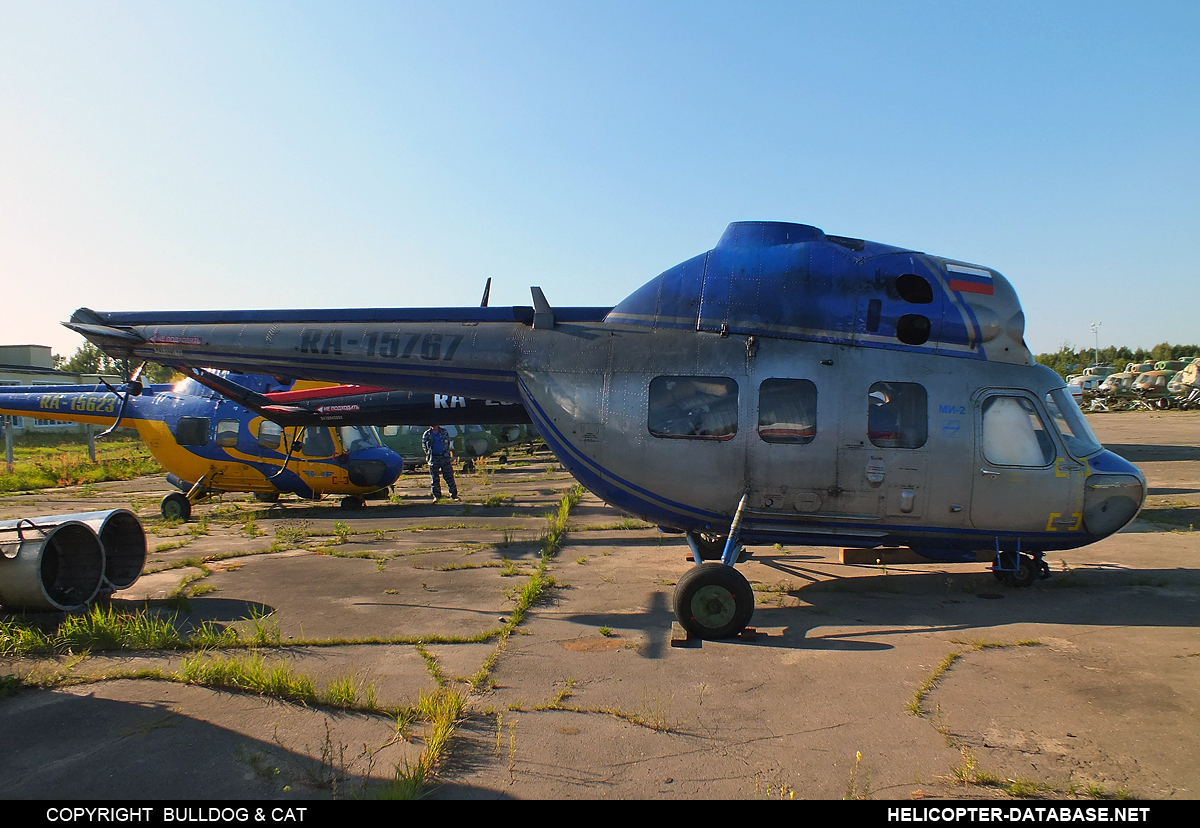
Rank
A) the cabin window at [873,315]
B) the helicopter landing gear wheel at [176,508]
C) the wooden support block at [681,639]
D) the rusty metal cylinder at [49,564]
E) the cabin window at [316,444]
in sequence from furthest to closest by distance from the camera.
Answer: the cabin window at [316,444] → the helicopter landing gear wheel at [176,508] → the cabin window at [873,315] → the rusty metal cylinder at [49,564] → the wooden support block at [681,639]

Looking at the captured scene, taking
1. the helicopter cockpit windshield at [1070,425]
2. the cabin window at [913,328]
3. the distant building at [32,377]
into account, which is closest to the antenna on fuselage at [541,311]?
the cabin window at [913,328]

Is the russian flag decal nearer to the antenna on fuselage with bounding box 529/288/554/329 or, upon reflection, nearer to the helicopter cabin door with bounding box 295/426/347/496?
the antenna on fuselage with bounding box 529/288/554/329

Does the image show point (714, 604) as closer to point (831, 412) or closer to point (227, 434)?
point (831, 412)

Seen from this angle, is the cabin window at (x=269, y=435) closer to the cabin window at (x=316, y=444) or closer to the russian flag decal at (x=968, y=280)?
the cabin window at (x=316, y=444)

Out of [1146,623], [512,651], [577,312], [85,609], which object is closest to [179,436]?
[85,609]

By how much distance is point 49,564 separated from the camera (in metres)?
6.75

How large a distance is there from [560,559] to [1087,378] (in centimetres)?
5882

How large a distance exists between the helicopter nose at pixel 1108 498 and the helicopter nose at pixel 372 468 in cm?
1249

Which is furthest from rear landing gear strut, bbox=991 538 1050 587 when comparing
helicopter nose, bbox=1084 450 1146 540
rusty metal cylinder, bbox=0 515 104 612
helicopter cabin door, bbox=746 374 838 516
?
rusty metal cylinder, bbox=0 515 104 612

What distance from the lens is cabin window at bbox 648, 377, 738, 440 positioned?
695 cm

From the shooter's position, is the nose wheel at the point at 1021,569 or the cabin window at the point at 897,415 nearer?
the cabin window at the point at 897,415

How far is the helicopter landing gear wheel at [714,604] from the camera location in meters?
6.02

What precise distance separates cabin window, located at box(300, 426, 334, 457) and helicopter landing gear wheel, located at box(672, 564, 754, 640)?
1081cm

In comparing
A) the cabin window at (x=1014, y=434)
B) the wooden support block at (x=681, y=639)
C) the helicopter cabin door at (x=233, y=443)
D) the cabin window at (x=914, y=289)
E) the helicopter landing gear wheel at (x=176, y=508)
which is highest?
the cabin window at (x=914, y=289)
